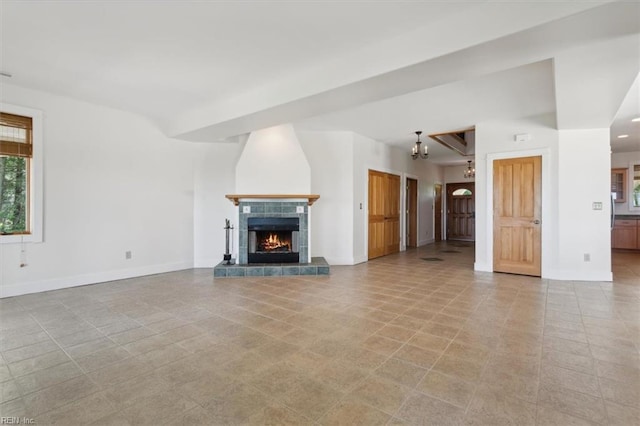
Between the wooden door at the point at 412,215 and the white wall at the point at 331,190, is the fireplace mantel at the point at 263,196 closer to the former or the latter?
the white wall at the point at 331,190

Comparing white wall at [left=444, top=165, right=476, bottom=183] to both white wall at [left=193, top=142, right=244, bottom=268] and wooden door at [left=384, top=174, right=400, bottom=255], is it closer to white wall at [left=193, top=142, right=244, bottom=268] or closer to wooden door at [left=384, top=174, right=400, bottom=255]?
wooden door at [left=384, top=174, right=400, bottom=255]

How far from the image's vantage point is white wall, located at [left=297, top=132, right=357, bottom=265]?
19.8ft

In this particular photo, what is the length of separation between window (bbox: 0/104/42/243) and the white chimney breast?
2.69m

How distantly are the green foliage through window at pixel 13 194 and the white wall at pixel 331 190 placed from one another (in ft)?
13.9

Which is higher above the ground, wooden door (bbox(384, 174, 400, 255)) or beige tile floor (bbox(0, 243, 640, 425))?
wooden door (bbox(384, 174, 400, 255))

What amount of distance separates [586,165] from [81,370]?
656 cm

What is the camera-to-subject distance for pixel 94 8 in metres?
2.36

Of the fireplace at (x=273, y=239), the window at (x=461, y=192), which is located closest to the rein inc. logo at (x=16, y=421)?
the fireplace at (x=273, y=239)

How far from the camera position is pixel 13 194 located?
3.92 metres

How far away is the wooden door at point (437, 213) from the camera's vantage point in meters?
10.4

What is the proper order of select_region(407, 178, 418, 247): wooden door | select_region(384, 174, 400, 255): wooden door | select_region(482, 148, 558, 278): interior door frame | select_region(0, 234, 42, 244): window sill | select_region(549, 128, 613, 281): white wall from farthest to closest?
select_region(407, 178, 418, 247): wooden door, select_region(384, 174, 400, 255): wooden door, select_region(482, 148, 558, 278): interior door frame, select_region(549, 128, 613, 281): white wall, select_region(0, 234, 42, 244): window sill

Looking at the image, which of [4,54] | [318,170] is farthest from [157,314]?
[318,170]

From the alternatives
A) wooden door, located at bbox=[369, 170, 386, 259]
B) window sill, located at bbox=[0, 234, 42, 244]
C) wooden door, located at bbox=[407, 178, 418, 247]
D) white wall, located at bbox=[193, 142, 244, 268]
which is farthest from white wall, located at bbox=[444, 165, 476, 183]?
window sill, located at bbox=[0, 234, 42, 244]

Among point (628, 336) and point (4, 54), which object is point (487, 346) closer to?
point (628, 336)
